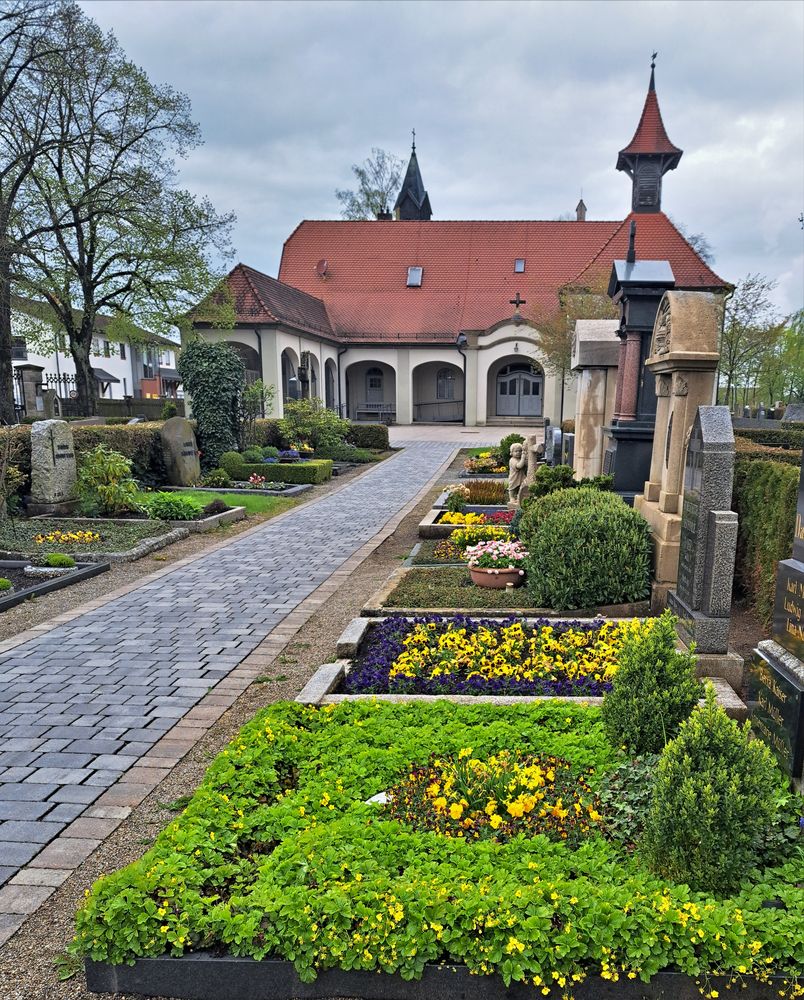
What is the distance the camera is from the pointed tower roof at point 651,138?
109 feet

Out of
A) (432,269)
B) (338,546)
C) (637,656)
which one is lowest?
(338,546)

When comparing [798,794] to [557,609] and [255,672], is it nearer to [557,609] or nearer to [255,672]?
[557,609]

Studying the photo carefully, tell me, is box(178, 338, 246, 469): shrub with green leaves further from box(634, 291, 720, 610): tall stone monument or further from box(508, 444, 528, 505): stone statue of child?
box(634, 291, 720, 610): tall stone monument

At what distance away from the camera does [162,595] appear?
7.84 meters

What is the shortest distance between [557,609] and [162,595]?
4.34m

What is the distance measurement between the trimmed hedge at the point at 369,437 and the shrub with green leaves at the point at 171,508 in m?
12.7

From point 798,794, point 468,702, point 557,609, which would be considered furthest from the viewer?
point 557,609

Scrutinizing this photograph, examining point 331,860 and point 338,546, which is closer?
point 331,860

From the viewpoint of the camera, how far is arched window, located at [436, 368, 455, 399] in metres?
37.2

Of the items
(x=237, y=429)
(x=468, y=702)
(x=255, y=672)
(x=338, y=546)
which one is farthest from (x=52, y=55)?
(x=468, y=702)

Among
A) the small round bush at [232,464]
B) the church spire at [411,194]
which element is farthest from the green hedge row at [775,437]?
the church spire at [411,194]

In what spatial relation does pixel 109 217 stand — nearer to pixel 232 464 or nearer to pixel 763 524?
pixel 232 464

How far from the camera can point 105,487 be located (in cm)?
1154

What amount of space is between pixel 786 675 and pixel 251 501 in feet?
38.7
